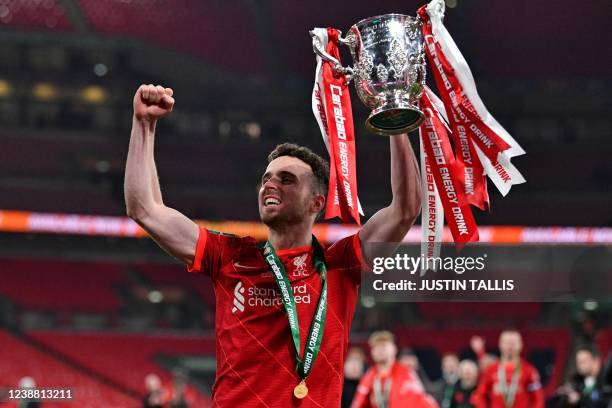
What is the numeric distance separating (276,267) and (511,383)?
5275mm

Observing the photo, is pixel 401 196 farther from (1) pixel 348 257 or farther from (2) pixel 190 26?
(2) pixel 190 26

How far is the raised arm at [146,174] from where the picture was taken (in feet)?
7.98

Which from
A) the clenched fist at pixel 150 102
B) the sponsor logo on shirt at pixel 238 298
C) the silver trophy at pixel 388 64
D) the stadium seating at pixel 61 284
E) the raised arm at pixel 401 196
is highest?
the stadium seating at pixel 61 284

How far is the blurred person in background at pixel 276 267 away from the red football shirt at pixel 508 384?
16.5 ft

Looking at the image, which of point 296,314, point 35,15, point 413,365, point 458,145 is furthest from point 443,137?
point 35,15

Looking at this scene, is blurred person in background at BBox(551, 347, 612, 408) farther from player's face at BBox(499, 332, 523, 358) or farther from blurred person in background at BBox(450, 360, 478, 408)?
blurred person in background at BBox(450, 360, 478, 408)

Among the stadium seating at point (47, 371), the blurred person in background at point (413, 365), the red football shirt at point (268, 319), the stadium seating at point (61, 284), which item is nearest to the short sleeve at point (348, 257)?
the red football shirt at point (268, 319)

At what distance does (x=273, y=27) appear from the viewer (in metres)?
14.1

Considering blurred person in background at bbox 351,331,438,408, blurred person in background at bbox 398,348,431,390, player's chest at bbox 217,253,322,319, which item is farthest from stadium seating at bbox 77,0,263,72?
player's chest at bbox 217,253,322,319

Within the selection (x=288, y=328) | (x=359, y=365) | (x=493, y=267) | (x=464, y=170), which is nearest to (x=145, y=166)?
(x=288, y=328)

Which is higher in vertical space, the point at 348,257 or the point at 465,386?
the point at 348,257

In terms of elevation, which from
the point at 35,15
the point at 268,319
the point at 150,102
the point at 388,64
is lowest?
the point at 268,319

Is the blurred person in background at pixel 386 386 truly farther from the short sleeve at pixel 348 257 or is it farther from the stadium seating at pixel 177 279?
the stadium seating at pixel 177 279

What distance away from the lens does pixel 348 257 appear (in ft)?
8.60
